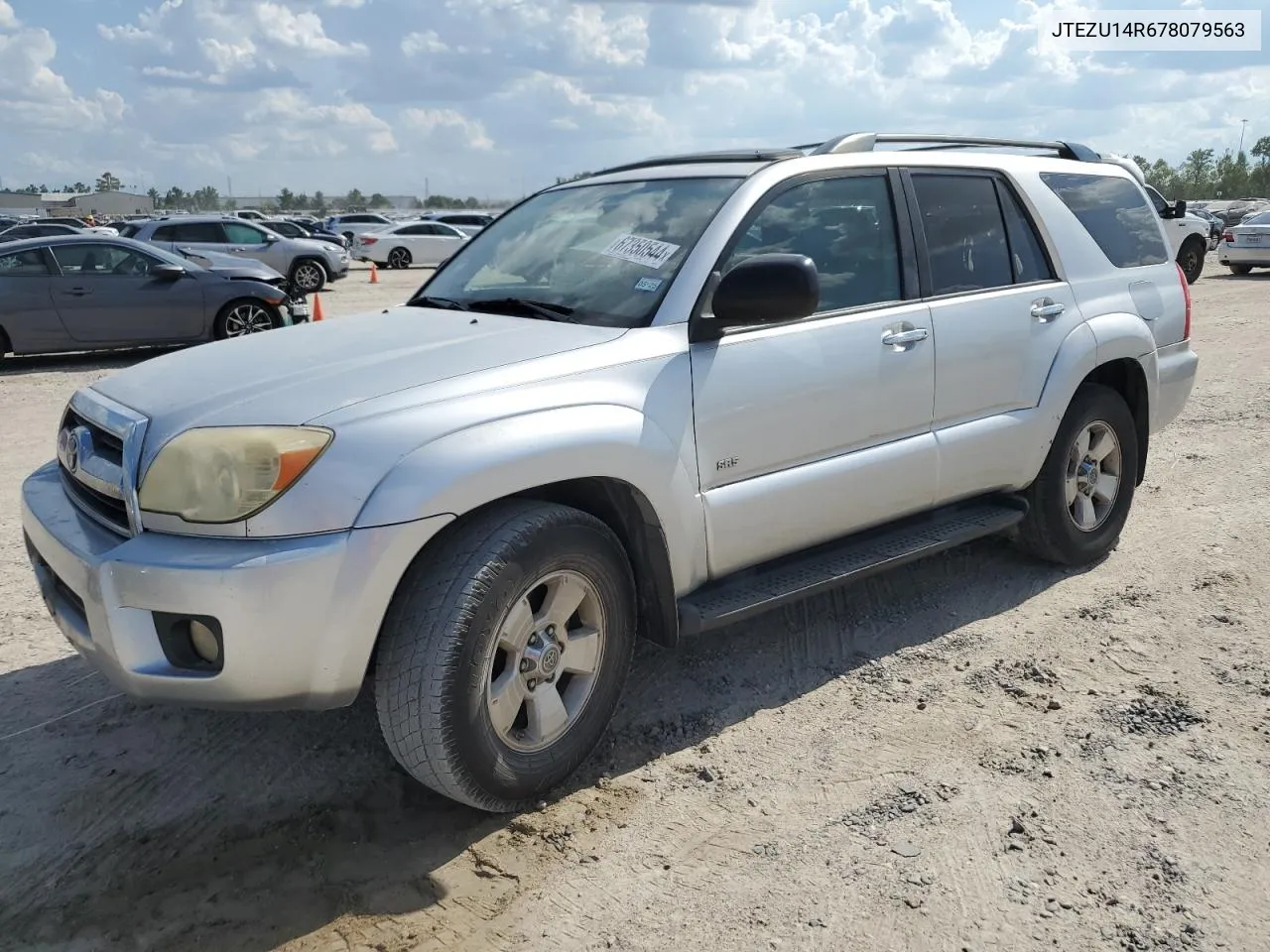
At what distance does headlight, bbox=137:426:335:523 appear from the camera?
2.57 metres

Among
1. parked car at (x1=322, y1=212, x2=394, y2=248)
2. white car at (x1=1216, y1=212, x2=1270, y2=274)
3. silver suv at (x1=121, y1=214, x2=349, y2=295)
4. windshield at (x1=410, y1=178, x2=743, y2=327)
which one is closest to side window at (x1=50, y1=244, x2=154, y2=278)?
silver suv at (x1=121, y1=214, x2=349, y2=295)

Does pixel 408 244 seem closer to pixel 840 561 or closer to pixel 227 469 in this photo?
pixel 840 561

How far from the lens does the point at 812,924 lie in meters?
2.56

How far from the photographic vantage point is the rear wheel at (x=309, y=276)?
2088cm

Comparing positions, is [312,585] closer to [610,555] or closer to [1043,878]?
[610,555]

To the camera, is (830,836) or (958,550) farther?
(958,550)

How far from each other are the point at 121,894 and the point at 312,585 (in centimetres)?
100

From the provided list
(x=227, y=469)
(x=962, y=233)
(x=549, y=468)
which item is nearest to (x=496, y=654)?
(x=549, y=468)

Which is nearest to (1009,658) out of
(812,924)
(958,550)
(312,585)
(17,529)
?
(958,550)

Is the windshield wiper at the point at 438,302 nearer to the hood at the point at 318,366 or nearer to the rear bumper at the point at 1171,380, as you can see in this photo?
the hood at the point at 318,366

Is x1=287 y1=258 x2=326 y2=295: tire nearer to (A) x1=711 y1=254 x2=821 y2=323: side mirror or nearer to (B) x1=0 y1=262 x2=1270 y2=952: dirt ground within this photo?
(B) x1=0 y1=262 x2=1270 y2=952: dirt ground

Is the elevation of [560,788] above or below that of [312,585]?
below

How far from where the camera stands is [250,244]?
20078 mm

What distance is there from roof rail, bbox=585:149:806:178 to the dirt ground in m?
1.87
